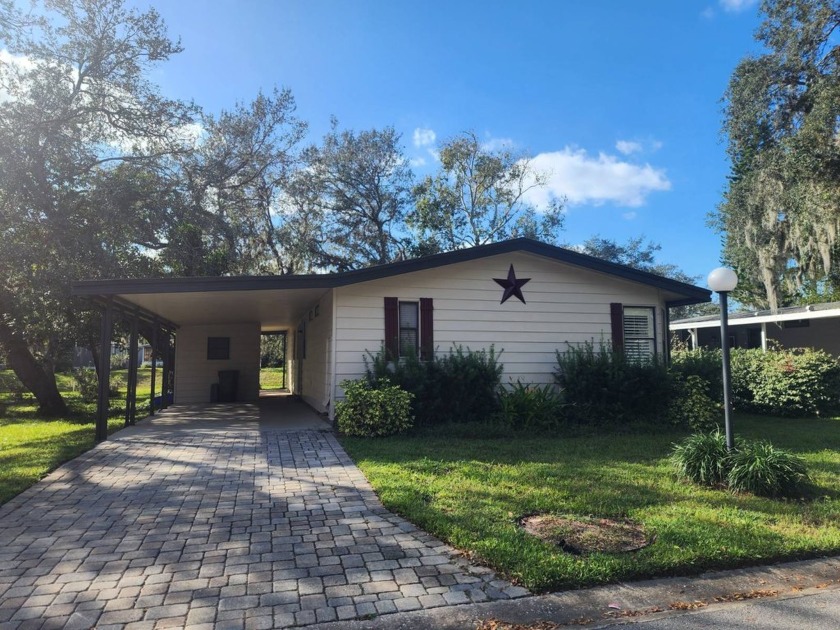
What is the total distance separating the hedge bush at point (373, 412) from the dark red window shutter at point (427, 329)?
1.46 m

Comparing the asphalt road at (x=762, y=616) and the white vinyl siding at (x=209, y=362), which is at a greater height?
the white vinyl siding at (x=209, y=362)

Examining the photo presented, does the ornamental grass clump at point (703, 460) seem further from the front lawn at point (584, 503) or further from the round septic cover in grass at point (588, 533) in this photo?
the round septic cover in grass at point (588, 533)

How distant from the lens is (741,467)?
5.31 metres

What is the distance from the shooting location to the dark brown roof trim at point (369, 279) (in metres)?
8.05

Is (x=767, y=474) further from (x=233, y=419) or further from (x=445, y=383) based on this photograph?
(x=233, y=419)

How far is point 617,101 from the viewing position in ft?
57.1

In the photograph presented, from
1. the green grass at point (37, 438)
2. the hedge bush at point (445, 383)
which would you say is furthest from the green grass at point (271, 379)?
the hedge bush at point (445, 383)

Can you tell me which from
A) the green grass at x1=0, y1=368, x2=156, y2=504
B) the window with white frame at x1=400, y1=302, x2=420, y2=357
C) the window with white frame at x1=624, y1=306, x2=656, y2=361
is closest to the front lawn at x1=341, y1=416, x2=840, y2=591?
the window with white frame at x1=400, y1=302, x2=420, y2=357

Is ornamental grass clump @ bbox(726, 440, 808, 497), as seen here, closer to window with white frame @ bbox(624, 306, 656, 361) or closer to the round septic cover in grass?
the round septic cover in grass

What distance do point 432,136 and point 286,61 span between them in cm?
1442

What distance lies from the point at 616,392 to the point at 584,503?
198 inches

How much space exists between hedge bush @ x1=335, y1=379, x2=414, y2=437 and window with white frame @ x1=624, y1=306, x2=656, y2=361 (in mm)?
5157

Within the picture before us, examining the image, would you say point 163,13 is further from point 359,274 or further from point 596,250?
point 596,250

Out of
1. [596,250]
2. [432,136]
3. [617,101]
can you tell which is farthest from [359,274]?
[596,250]
